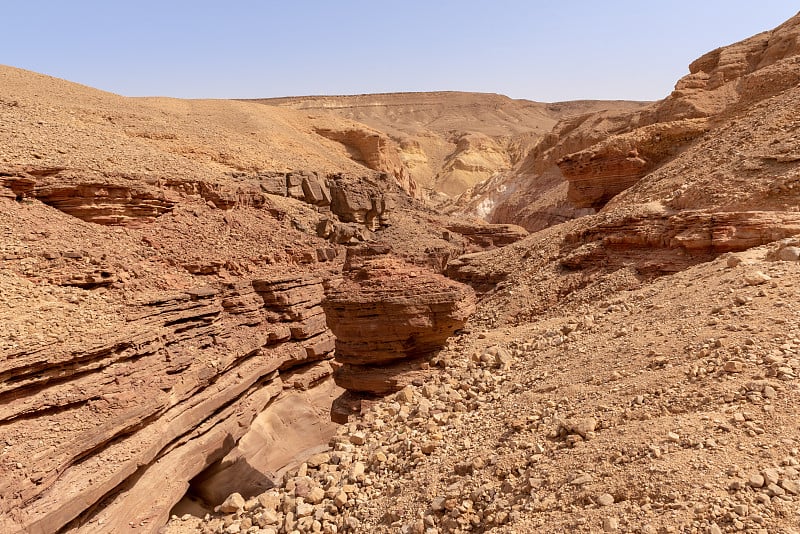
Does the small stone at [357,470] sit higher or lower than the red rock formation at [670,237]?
lower

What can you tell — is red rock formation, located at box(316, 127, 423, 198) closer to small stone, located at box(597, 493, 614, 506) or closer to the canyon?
the canyon

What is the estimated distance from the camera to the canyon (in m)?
5.06

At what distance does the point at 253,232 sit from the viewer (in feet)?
59.9

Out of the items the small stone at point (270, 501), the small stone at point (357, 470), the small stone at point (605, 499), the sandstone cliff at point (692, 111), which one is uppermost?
the sandstone cliff at point (692, 111)

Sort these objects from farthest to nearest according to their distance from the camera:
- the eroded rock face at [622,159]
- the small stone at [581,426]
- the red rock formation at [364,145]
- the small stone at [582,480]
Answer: the red rock formation at [364,145] < the eroded rock face at [622,159] < the small stone at [581,426] < the small stone at [582,480]

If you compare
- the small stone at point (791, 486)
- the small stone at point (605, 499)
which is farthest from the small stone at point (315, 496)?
the small stone at point (791, 486)

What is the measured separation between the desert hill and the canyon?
40.9 metres

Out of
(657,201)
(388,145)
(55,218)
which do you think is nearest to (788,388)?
(657,201)

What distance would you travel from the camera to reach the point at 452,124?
9856cm

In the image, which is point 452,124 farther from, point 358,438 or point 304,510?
point 304,510

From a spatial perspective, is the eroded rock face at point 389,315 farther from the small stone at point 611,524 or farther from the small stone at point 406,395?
the small stone at point 611,524

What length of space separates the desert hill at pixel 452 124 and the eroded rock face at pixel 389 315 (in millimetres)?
49085

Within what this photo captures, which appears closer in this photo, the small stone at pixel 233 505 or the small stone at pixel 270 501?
the small stone at pixel 270 501

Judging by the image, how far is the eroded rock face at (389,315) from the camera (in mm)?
9820
